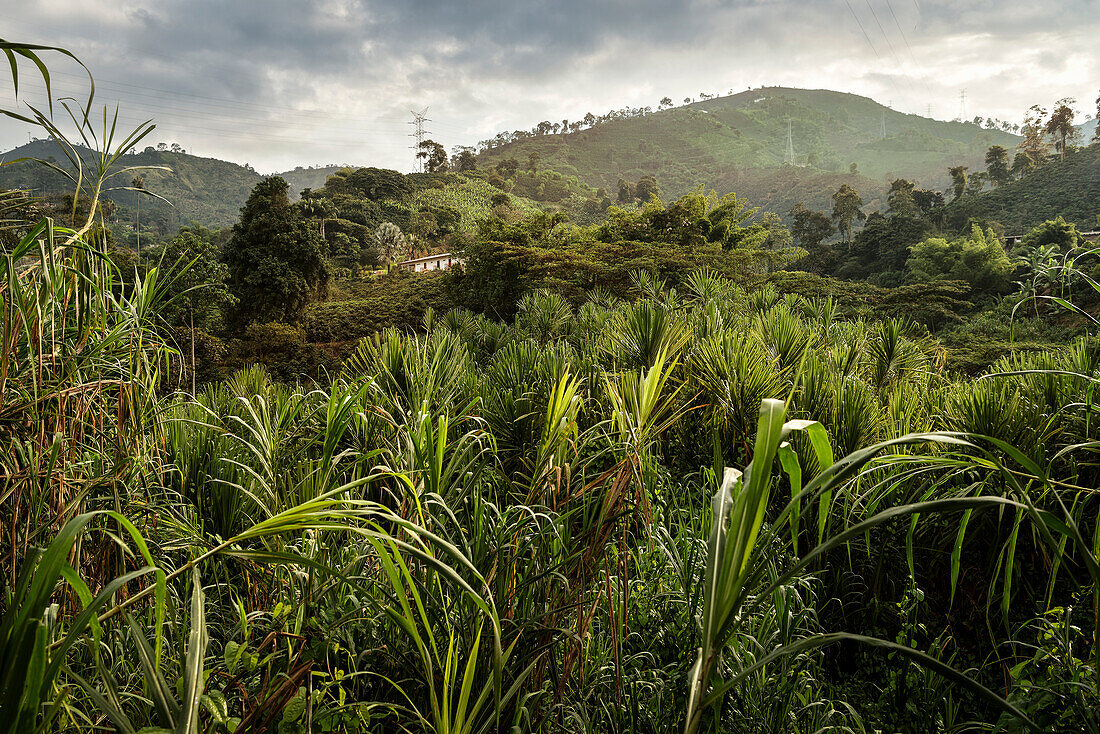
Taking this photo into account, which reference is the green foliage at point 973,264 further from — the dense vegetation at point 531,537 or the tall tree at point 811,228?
the dense vegetation at point 531,537

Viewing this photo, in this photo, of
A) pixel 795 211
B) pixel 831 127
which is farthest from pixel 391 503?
pixel 831 127

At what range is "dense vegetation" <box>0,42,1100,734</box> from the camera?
1.90 ft

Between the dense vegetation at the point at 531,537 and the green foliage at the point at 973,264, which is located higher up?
the green foliage at the point at 973,264

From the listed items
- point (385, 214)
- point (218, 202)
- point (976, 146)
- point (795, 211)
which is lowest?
point (795, 211)

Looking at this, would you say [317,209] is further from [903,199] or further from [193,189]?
[193,189]

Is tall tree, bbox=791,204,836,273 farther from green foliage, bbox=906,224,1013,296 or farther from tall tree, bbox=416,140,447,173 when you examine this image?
tall tree, bbox=416,140,447,173

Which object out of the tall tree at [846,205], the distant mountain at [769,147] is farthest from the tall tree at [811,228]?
the distant mountain at [769,147]

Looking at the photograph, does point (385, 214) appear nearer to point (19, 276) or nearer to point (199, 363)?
point (199, 363)

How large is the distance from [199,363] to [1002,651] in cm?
1565

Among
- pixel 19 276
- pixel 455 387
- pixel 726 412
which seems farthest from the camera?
pixel 455 387

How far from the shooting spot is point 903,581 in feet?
5.98

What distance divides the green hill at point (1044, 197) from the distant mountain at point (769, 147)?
29.0m

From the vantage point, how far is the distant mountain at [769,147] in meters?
65.2

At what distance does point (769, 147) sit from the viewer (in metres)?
86.6
